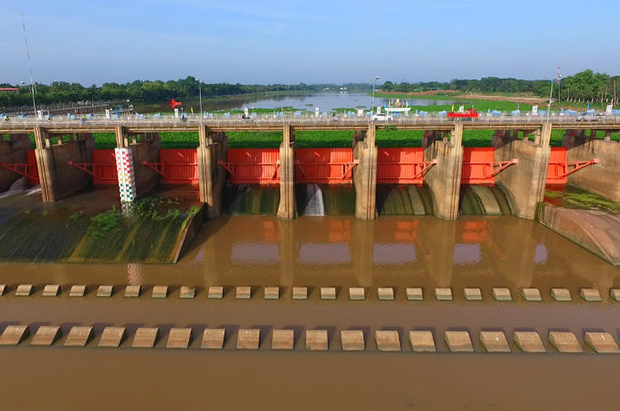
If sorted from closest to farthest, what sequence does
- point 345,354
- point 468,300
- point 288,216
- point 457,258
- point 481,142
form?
point 345,354
point 468,300
point 457,258
point 288,216
point 481,142

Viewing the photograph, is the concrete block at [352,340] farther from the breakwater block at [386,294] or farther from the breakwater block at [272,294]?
the breakwater block at [272,294]

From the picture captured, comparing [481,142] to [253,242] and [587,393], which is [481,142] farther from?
[587,393]

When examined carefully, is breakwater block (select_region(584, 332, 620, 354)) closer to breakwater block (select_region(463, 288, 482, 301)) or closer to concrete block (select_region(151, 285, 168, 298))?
breakwater block (select_region(463, 288, 482, 301))

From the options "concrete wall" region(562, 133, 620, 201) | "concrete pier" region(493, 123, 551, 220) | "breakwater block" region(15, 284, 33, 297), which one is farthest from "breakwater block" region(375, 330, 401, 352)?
"concrete wall" region(562, 133, 620, 201)

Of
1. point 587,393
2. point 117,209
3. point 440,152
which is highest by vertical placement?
point 440,152

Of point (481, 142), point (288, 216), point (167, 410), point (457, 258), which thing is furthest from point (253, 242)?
point (481, 142)

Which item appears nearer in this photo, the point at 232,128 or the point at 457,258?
the point at 457,258

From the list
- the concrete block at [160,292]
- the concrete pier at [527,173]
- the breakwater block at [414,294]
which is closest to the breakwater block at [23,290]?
the concrete block at [160,292]
